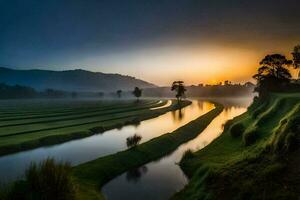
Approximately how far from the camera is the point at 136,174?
38375mm

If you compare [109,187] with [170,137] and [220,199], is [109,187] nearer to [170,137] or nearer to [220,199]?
[220,199]

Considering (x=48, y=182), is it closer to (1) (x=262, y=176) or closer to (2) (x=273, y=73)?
(1) (x=262, y=176)

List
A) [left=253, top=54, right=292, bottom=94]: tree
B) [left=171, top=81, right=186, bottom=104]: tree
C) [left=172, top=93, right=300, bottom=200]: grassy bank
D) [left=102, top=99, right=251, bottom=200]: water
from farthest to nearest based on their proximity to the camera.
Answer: [left=171, top=81, right=186, bottom=104]: tree
[left=253, top=54, right=292, bottom=94]: tree
[left=102, top=99, right=251, bottom=200]: water
[left=172, top=93, right=300, bottom=200]: grassy bank

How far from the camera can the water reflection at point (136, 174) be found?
36438 millimetres

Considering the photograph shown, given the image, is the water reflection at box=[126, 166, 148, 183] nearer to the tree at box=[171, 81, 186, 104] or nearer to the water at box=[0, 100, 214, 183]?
the water at box=[0, 100, 214, 183]

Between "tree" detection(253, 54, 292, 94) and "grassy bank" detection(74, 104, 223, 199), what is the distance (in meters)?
39.1

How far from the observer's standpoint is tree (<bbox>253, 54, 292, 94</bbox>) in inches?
3358

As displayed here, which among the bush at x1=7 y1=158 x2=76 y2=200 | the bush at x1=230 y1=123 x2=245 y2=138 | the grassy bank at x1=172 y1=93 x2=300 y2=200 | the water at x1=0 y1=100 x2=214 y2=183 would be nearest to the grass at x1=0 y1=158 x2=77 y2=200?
the bush at x1=7 y1=158 x2=76 y2=200

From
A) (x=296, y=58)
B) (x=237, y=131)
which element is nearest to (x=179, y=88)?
(x=296, y=58)

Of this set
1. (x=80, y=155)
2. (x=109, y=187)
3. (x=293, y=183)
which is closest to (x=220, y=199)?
(x=293, y=183)

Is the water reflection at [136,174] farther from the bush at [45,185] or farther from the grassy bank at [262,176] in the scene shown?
the bush at [45,185]

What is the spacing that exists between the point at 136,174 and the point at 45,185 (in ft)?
58.4

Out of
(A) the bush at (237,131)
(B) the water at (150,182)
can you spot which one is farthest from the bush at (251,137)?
(A) the bush at (237,131)

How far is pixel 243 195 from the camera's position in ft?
70.4
